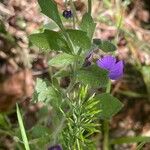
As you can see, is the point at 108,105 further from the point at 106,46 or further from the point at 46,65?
the point at 46,65

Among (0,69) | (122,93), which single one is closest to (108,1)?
(122,93)

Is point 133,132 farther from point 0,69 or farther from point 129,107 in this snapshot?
point 0,69

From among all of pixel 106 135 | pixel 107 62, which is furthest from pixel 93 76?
pixel 106 135

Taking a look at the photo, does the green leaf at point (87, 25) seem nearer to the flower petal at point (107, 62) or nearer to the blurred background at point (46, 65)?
the flower petal at point (107, 62)

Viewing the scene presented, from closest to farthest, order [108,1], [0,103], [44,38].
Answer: [44,38], [0,103], [108,1]

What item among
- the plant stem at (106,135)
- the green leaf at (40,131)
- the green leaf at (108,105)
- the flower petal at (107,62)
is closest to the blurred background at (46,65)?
the plant stem at (106,135)

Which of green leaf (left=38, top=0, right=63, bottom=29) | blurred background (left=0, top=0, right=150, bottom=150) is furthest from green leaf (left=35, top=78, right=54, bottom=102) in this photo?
blurred background (left=0, top=0, right=150, bottom=150)
